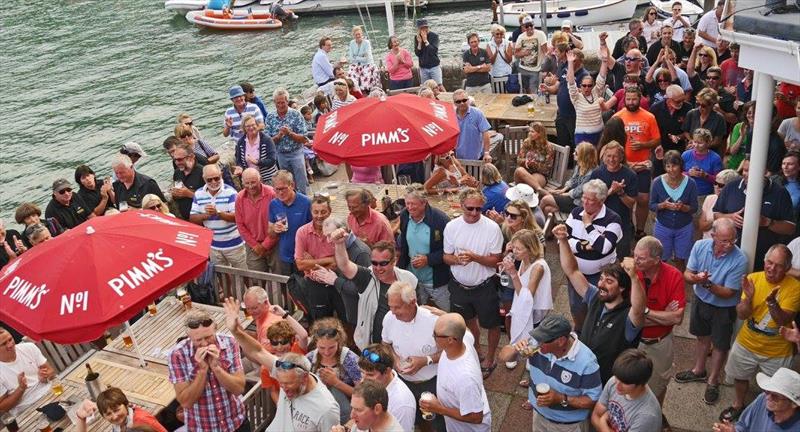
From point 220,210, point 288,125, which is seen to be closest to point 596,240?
point 220,210

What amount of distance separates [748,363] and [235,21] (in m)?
31.0

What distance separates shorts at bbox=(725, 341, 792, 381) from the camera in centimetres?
562

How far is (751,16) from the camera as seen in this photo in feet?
17.2

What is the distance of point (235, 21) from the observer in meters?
33.0

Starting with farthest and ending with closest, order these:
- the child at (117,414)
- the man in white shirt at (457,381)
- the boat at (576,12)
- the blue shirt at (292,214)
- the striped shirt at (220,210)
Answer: the boat at (576,12), the striped shirt at (220,210), the blue shirt at (292,214), the child at (117,414), the man in white shirt at (457,381)

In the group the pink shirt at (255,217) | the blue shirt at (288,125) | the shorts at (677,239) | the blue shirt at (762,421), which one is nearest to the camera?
the blue shirt at (762,421)

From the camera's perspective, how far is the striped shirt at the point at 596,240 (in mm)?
6465

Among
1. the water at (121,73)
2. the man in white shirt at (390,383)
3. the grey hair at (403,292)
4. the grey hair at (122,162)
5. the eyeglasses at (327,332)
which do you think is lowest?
the water at (121,73)

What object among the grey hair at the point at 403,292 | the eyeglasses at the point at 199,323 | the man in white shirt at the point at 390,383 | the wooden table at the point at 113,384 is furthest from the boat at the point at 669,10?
the eyeglasses at the point at 199,323

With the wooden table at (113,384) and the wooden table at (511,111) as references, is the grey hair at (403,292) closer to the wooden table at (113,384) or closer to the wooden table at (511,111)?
the wooden table at (113,384)

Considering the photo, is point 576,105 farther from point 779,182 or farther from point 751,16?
point 751,16

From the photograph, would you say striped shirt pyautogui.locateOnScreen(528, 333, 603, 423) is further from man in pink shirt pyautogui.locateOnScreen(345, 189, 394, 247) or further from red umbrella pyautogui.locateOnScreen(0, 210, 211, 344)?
red umbrella pyautogui.locateOnScreen(0, 210, 211, 344)

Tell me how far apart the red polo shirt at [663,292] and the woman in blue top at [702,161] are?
272 centimetres

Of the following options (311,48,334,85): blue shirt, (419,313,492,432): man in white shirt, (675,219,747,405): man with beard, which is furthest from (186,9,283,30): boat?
(419,313,492,432): man in white shirt
